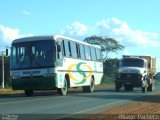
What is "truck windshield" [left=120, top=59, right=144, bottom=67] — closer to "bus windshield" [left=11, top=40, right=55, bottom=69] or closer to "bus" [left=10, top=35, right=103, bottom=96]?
"bus" [left=10, top=35, right=103, bottom=96]

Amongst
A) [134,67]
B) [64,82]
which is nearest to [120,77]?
[134,67]

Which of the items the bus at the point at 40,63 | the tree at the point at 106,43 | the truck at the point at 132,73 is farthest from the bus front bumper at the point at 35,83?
the tree at the point at 106,43

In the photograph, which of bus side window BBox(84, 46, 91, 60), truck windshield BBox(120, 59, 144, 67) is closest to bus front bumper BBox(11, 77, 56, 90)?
bus side window BBox(84, 46, 91, 60)

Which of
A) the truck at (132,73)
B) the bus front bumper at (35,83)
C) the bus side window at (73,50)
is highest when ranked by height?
the bus side window at (73,50)

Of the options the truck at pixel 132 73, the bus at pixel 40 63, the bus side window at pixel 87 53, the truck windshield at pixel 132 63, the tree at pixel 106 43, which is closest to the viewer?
the bus at pixel 40 63

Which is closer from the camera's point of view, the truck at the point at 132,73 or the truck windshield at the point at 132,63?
the truck at the point at 132,73

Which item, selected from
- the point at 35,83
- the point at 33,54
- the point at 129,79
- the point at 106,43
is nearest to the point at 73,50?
the point at 33,54

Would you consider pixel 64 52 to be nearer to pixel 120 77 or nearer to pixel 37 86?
pixel 37 86

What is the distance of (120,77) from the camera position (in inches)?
1681

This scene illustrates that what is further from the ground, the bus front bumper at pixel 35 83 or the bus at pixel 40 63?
the bus at pixel 40 63

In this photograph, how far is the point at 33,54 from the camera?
32.3 meters

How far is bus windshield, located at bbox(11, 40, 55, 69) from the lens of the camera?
31.9 m

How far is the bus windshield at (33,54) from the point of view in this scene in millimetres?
31916

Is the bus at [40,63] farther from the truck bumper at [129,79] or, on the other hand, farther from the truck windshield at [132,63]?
the truck windshield at [132,63]
